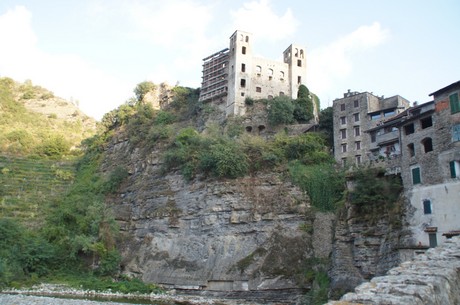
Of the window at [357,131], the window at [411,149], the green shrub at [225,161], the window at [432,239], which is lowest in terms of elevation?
the window at [432,239]

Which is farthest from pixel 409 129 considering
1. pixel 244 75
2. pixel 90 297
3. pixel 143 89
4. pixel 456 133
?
pixel 143 89

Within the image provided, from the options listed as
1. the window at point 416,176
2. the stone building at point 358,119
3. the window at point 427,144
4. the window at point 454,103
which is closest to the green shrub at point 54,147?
the stone building at point 358,119

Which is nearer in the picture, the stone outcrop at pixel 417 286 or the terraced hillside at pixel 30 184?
the stone outcrop at pixel 417 286

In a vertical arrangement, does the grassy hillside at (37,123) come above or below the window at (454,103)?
above

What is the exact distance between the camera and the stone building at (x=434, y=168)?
26688 mm

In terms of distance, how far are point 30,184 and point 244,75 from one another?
108 ft

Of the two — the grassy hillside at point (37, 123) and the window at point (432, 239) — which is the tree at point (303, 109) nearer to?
the window at point (432, 239)

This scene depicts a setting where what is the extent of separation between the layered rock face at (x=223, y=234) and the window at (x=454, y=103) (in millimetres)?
14664

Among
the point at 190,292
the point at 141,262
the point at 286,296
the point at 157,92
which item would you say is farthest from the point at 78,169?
the point at 286,296

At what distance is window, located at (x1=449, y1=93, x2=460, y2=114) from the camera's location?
90.1 feet

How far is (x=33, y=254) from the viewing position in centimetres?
4469

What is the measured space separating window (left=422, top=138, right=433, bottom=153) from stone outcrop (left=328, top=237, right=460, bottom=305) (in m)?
20.0

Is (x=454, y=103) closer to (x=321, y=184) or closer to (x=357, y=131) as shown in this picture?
(x=321, y=184)

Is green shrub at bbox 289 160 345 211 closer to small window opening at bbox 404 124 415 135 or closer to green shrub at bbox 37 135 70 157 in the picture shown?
small window opening at bbox 404 124 415 135
